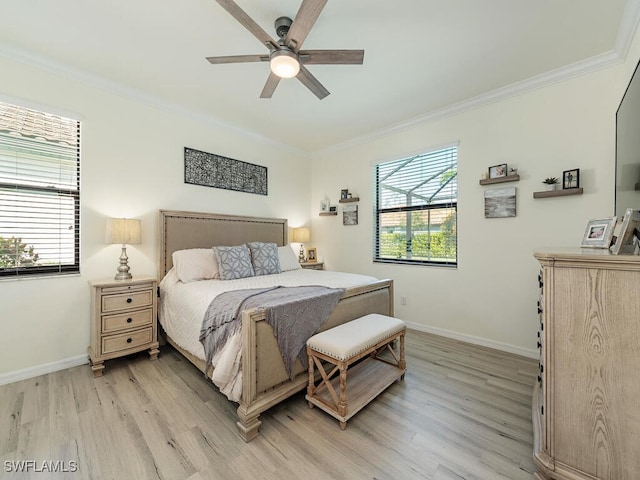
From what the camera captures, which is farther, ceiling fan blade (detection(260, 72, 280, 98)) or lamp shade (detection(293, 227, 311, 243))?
lamp shade (detection(293, 227, 311, 243))

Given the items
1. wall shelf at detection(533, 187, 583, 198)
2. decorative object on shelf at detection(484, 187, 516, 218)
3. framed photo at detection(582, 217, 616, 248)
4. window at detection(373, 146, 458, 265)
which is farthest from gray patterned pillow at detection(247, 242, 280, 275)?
wall shelf at detection(533, 187, 583, 198)

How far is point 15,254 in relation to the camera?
226 cm

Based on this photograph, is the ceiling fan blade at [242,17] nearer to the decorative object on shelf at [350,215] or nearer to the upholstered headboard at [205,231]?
the upholstered headboard at [205,231]

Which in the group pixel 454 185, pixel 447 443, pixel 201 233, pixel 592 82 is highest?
pixel 592 82

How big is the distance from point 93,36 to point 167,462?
3023mm

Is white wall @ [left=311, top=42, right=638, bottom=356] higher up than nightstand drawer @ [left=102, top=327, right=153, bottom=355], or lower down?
higher up

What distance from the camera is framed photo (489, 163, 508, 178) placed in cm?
278

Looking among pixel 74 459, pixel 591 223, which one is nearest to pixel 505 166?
pixel 591 223

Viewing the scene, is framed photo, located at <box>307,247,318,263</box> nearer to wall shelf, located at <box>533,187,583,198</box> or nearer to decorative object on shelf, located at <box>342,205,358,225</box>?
decorative object on shelf, located at <box>342,205,358,225</box>

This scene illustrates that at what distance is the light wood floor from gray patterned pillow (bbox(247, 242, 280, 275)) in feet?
4.20

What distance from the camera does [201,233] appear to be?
3314 millimetres

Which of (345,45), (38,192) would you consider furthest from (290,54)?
(38,192)

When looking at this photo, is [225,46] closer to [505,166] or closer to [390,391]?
[505,166]

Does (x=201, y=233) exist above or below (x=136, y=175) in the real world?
below
